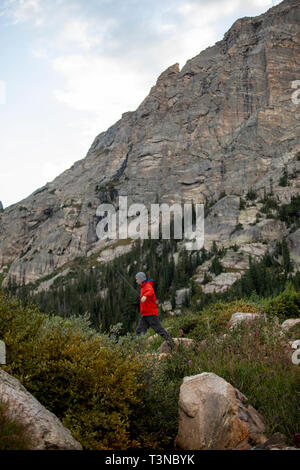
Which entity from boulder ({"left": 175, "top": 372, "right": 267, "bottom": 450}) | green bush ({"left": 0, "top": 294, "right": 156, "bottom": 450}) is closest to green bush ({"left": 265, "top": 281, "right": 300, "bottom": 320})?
boulder ({"left": 175, "top": 372, "right": 267, "bottom": 450})

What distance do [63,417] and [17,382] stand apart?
26.0 inches

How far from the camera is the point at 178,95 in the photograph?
6796 inches

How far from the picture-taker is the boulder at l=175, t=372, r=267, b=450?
3.66 m

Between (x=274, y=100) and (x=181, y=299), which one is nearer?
(x=181, y=299)

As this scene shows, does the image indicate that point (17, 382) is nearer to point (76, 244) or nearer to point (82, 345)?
point (82, 345)

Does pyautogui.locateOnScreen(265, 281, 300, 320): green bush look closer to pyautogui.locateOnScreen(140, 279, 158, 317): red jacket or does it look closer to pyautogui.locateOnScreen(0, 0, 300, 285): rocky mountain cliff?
pyautogui.locateOnScreen(140, 279, 158, 317): red jacket

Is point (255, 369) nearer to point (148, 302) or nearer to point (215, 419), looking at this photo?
point (215, 419)

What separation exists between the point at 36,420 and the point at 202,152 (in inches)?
5879

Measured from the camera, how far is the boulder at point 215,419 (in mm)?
3658

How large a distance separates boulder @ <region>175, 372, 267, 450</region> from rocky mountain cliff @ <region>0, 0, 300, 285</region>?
9713 centimetres

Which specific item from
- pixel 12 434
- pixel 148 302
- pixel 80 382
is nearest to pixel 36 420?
pixel 12 434

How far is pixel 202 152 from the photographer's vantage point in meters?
146

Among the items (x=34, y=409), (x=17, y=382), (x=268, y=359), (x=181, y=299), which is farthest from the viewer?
(x=181, y=299)
